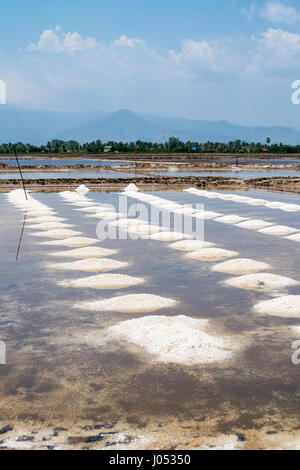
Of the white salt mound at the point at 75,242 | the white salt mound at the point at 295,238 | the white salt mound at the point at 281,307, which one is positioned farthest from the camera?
the white salt mound at the point at 295,238

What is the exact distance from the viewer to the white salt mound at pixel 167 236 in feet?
45.8

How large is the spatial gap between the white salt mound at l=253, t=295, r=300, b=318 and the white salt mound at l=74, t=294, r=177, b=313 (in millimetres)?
1400

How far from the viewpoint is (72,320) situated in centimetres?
751

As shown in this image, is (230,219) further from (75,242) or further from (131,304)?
(131,304)

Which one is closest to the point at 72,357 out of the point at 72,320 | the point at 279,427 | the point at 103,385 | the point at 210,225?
the point at 103,385

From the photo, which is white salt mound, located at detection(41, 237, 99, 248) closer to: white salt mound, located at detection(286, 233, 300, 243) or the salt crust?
the salt crust

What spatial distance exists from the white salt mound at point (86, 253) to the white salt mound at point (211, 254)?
195 centimetres

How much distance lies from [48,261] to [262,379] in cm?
685

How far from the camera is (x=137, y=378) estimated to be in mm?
5637

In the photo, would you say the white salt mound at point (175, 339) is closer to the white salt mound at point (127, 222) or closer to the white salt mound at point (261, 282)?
the white salt mound at point (261, 282)

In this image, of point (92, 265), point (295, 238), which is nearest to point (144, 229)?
point (295, 238)

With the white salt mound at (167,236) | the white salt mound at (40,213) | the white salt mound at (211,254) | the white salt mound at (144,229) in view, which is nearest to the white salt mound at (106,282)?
the white salt mound at (211,254)

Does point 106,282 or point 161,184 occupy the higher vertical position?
point 161,184

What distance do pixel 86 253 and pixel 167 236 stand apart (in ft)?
9.56
